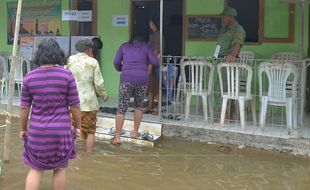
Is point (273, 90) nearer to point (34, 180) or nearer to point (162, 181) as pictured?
point (162, 181)

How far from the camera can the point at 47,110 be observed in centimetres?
393

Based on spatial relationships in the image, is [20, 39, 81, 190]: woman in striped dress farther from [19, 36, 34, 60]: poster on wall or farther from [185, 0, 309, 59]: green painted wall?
[19, 36, 34, 60]: poster on wall

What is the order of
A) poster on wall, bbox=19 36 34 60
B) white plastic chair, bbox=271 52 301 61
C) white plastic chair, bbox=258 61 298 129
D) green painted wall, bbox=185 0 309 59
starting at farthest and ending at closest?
poster on wall, bbox=19 36 34 60 → green painted wall, bbox=185 0 309 59 → white plastic chair, bbox=271 52 301 61 → white plastic chair, bbox=258 61 298 129

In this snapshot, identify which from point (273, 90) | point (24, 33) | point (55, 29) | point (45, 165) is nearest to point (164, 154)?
point (273, 90)

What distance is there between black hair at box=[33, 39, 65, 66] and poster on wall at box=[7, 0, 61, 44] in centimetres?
700

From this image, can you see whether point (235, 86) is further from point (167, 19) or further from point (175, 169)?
point (167, 19)

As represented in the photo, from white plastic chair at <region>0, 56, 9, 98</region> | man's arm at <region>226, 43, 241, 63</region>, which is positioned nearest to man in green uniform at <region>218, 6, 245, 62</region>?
man's arm at <region>226, 43, 241, 63</region>

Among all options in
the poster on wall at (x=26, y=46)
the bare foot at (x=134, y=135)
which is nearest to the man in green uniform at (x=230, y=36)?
the bare foot at (x=134, y=135)

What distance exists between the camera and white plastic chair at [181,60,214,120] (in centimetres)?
723

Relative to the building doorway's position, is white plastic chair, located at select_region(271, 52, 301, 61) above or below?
below

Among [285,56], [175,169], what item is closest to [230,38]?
[285,56]

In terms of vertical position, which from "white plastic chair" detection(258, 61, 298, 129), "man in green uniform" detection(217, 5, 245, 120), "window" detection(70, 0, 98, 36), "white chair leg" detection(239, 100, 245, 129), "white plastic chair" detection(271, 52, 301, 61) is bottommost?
"white chair leg" detection(239, 100, 245, 129)

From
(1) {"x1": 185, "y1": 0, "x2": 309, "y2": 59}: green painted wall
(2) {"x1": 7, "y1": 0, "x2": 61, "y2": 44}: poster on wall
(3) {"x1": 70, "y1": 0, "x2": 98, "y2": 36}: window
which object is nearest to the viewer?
(1) {"x1": 185, "y1": 0, "x2": 309, "y2": 59}: green painted wall

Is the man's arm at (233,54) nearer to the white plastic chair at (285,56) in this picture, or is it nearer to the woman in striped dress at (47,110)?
the white plastic chair at (285,56)
